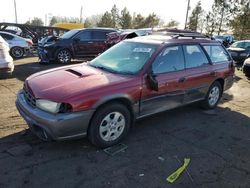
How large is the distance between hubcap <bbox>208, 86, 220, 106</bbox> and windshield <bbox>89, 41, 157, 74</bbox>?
83.7 inches

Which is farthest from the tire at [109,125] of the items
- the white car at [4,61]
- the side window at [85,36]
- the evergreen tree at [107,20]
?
the evergreen tree at [107,20]

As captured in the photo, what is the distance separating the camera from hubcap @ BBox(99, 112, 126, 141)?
3982 mm

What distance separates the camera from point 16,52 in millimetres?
14852

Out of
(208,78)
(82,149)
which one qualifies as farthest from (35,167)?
(208,78)

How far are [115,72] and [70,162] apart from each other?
1584 mm

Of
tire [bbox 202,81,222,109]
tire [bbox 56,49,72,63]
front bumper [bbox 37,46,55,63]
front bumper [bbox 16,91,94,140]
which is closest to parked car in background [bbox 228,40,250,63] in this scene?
tire [bbox 56,49,72,63]

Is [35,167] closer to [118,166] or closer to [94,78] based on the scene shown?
[118,166]

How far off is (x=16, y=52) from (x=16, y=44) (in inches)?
17.1

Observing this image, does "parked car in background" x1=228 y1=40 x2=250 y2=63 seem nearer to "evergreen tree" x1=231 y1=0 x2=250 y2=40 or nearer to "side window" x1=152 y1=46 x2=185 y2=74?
"side window" x1=152 y1=46 x2=185 y2=74

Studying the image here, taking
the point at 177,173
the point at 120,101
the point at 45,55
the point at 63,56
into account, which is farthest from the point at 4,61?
the point at 177,173

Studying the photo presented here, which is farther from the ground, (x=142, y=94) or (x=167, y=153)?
(x=142, y=94)

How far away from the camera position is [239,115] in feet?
19.8

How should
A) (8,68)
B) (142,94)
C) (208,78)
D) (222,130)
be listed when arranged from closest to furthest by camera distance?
(142,94), (222,130), (208,78), (8,68)

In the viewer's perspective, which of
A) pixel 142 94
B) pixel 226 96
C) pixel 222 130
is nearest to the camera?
pixel 142 94
